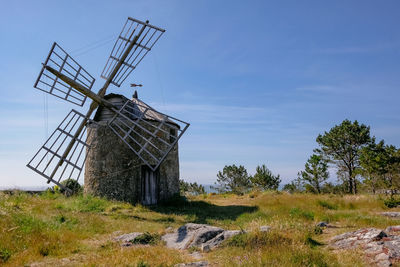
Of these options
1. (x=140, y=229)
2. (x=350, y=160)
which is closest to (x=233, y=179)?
(x=350, y=160)

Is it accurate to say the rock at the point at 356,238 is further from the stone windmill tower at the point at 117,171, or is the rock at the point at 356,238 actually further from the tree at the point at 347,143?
the tree at the point at 347,143

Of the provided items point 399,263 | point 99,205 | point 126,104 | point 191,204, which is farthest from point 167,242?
point 126,104

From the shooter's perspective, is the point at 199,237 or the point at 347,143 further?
the point at 347,143

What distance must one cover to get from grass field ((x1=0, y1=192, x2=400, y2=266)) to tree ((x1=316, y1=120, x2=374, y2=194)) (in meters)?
13.5

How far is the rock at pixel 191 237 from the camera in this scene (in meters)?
7.56

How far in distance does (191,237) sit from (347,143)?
23.8 m

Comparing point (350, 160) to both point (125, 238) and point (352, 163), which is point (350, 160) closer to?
point (352, 163)

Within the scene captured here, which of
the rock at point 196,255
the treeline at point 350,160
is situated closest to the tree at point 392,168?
the treeline at point 350,160

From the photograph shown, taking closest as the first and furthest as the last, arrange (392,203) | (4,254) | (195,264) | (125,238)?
(195,264)
(4,254)
(125,238)
(392,203)

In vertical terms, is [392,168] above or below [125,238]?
above

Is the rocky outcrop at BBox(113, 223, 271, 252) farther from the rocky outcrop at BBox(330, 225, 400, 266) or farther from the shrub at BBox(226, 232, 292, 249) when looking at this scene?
the rocky outcrop at BBox(330, 225, 400, 266)

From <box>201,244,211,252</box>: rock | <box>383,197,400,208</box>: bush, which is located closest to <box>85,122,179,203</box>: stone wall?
<box>201,244,211,252</box>: rock

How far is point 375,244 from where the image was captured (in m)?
6.20

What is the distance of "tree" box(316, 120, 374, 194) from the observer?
2616 cm
